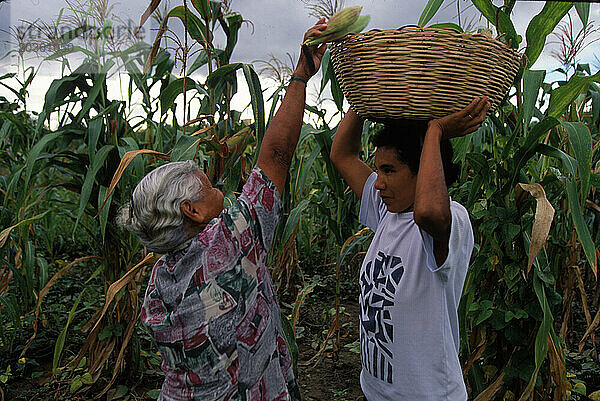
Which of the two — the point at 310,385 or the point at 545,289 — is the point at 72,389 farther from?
the point at 545,289

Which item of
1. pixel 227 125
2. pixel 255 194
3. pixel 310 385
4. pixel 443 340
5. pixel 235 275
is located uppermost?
pixel 227 125

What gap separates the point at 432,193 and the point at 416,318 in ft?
1.01

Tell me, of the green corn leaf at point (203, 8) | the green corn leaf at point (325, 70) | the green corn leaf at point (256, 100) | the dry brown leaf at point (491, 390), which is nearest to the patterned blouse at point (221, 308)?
the green corn leaf at point (256, 100)

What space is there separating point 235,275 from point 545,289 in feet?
3.20

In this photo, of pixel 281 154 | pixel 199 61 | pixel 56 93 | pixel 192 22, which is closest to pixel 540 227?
pixel 281 154

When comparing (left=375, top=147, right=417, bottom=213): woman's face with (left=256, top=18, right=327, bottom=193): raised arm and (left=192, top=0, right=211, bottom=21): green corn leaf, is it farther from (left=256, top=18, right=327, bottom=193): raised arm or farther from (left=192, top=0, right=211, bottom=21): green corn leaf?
(left=192, top=0, right=211, bottom=21): green corn leaf

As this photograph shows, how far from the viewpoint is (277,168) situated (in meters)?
1.17

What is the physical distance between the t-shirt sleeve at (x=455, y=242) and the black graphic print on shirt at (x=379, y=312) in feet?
0.37

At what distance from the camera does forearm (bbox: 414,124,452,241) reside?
39.1 inches

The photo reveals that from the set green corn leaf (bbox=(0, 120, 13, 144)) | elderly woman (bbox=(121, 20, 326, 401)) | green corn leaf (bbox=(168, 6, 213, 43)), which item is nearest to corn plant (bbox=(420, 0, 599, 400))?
elderly woman (bbox=(121, 20, 326, 401))

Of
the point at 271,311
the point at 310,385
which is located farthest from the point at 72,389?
the point at 271,311

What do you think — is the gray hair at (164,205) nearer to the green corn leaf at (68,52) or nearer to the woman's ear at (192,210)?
the woman's ear at (192,210)

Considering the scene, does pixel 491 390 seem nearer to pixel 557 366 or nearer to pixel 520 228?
pixel 557 366

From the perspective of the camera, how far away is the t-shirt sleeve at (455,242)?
105 centimetres
